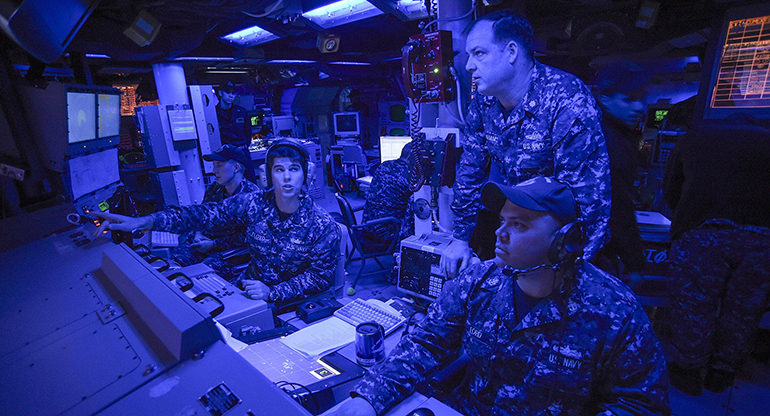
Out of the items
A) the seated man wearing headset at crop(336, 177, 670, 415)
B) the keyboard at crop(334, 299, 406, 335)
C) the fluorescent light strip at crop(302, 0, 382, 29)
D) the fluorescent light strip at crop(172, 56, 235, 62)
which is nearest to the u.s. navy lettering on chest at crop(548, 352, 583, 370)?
the seated man wearing headset at crop(336, 177, 670, 415)

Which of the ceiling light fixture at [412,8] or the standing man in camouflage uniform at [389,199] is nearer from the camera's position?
the ceiling light fixture at [412,8]

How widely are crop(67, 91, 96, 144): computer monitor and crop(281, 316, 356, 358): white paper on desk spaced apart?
7.26 ft

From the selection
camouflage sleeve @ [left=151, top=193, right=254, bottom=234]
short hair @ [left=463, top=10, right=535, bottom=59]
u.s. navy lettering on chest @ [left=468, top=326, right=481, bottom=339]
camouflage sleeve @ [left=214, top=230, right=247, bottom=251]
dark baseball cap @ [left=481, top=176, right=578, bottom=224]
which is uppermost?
short hair @ [left=463, top=10, right=535, bottom=59]

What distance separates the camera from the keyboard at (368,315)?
165 centimetres

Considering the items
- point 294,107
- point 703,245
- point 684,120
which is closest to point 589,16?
point 684,120

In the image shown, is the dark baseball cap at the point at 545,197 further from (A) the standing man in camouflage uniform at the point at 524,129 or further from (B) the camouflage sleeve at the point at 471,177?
(B) the camouflage sleeve at the point at 471,177

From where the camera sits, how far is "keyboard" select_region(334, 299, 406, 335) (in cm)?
165

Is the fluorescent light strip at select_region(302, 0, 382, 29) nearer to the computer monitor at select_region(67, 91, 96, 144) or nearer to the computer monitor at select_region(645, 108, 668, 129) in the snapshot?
the computer monitor at select_region(67, 91, 96, 144)

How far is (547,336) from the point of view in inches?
44.1

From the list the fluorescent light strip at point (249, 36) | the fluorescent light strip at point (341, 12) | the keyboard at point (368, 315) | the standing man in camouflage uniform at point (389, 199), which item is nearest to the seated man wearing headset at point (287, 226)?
the keyboard at point (368, 315)

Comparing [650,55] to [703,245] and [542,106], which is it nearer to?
[703,245]

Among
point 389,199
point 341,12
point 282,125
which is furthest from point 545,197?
point 282,125

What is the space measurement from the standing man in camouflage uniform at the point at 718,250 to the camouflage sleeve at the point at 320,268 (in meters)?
2.22

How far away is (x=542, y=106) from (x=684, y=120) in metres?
3.85
